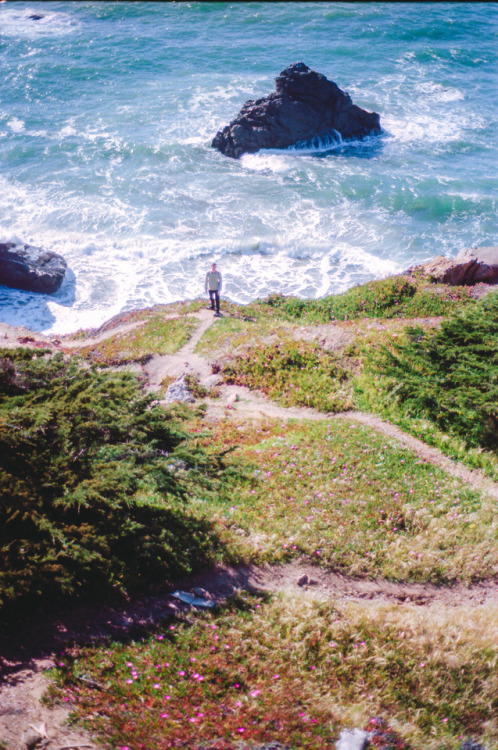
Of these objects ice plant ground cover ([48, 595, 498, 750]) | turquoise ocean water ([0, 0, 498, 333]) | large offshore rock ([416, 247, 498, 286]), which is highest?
turquoise ocean water ([0, 0, 498, 333])

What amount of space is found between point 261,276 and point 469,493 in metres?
20.2

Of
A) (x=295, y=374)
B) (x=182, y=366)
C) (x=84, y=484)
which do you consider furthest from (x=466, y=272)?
(x=84, y=484)

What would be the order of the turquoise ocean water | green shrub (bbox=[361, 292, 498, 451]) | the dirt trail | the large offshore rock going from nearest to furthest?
green shrub (bbox=[361, 292, 498, 451])
the dirt trail
the large offshore rock
the turquoise ocean water

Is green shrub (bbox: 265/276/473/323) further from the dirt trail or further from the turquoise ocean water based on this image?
the dirt trail

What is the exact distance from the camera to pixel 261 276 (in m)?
29.5

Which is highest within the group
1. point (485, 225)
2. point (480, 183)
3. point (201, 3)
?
point (201, 3)

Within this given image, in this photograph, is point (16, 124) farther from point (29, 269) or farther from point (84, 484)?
point (84, 484)

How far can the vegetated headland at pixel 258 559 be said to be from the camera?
7.05 metres

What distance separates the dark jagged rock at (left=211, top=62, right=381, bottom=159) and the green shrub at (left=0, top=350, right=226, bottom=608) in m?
37.4

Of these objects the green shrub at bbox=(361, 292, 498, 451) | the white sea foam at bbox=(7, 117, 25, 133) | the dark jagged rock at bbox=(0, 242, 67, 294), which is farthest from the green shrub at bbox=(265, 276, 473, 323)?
the white sea foam at bbox=(7, 117, 25, 133)

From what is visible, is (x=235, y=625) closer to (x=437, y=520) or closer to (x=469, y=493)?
(x=437, y=520)

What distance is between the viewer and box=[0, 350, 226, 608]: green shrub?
7.53 metres

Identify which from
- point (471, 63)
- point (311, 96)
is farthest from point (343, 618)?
point (471, 63)

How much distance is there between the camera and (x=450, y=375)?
1449 cm
